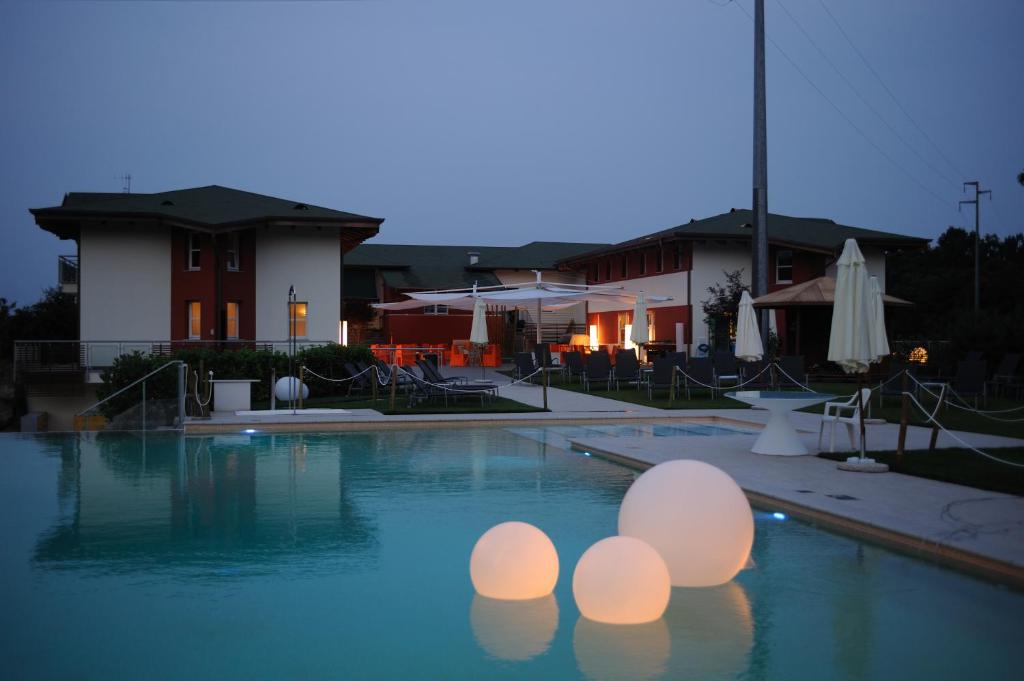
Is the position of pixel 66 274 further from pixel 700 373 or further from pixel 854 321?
pixel 854 321

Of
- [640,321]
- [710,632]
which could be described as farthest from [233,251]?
[710,632]

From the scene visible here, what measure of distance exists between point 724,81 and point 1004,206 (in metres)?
26.2

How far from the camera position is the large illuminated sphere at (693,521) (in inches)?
231

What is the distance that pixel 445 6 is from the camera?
237 feet

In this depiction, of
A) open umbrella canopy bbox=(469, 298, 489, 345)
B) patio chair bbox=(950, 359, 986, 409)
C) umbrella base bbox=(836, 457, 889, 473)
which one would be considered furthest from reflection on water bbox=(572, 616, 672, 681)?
open umbrella canopy bbox=(469, 298, 489, 345)

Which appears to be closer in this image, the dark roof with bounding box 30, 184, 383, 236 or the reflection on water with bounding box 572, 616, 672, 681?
the reflection on water with bounding box 572, 616, 672, 681

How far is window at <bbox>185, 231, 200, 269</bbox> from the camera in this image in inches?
1131

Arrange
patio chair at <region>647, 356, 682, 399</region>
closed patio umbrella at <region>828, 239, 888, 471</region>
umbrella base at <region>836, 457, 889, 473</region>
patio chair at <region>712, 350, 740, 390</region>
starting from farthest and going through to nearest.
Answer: patio chair at <region>712, 350, 740, 390</region> < patio chair at <region>647, 356, 682, 399</region> < closed patio umbrella at <region>828, 239, 888, 471</region> < umbrella base at <region>836, 457, 889, 473</region>

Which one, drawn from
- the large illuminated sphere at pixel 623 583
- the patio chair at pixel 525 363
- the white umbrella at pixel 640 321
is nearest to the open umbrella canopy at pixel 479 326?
the patio chair at pixel 525 363

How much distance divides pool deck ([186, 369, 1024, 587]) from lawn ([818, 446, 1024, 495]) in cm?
20

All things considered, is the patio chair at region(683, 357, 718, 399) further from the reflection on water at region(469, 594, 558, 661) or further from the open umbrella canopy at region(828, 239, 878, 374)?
the reflection on water at region(469, 594, 558, 661)

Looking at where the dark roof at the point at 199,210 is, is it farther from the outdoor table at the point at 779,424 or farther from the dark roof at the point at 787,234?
the outdoor table at the point at 779,424

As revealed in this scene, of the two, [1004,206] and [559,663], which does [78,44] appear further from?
[1004,206]

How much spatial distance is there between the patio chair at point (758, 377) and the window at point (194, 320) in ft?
54.6
